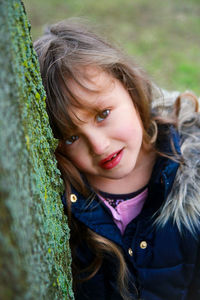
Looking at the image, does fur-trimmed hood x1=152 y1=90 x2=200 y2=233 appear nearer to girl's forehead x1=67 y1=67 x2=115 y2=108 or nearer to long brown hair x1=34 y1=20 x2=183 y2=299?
long brown hair x1=34 y1=20 x2=183 y2=299

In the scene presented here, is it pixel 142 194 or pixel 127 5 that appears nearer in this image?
pixel 142 194

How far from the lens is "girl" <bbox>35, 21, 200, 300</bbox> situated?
1.70 metres

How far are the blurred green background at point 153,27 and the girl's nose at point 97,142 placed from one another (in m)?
2.82

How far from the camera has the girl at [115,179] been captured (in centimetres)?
170

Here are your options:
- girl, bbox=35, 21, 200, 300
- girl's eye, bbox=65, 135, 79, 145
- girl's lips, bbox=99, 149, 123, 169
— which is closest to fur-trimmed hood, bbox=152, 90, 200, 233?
girl, bbox=35, 21, 200, 300

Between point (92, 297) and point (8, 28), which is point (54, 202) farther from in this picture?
point (92, 297)

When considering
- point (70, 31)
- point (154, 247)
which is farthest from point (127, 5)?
point (154, 247)

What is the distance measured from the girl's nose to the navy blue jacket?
30cm

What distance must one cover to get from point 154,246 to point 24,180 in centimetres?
125

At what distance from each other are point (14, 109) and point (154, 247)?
137 cm

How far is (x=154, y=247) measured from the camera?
6.23ft

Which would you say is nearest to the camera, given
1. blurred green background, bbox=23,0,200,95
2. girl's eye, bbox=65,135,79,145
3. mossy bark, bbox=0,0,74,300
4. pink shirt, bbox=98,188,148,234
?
mossy bark, bbox=0,0,74,300

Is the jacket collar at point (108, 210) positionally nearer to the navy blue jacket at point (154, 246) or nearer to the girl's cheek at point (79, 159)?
the navy blue jacket at point (154, 246)

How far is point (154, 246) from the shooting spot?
6.22ft
